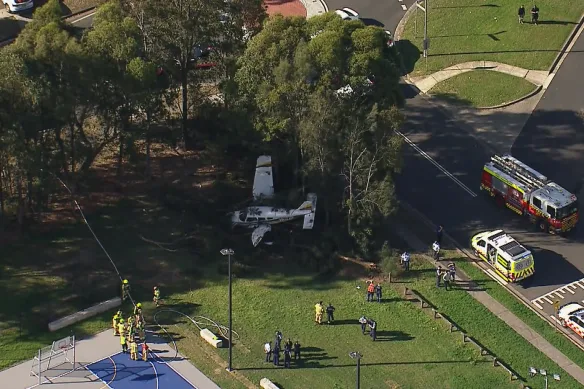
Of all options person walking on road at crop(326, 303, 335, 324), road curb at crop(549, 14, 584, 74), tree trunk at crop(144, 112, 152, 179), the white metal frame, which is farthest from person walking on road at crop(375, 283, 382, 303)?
road curb at crop(549, 14, 584, 74)

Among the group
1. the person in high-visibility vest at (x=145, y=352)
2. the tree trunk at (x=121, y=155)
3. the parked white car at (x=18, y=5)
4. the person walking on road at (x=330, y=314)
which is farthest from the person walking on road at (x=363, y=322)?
the parked white car at (x=18, y=5)

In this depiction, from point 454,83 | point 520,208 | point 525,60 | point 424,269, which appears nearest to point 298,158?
point 424,269

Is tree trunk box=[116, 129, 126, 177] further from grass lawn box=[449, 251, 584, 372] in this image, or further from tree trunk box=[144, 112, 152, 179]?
grass lawn box=[449, 251, 584, 372]

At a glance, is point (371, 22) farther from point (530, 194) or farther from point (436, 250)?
point (436, 250)

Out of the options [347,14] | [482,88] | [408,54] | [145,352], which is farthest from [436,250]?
[347,14]

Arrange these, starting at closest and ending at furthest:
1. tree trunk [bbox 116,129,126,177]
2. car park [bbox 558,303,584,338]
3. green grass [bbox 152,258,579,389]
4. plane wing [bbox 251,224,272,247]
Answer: green grass [bbox 152,258,579,389]
car park [bbox 558,303,584,338]
plane wing [bbox 251,224,272,247]
tree trunk [bbox 116,129,126,177]
